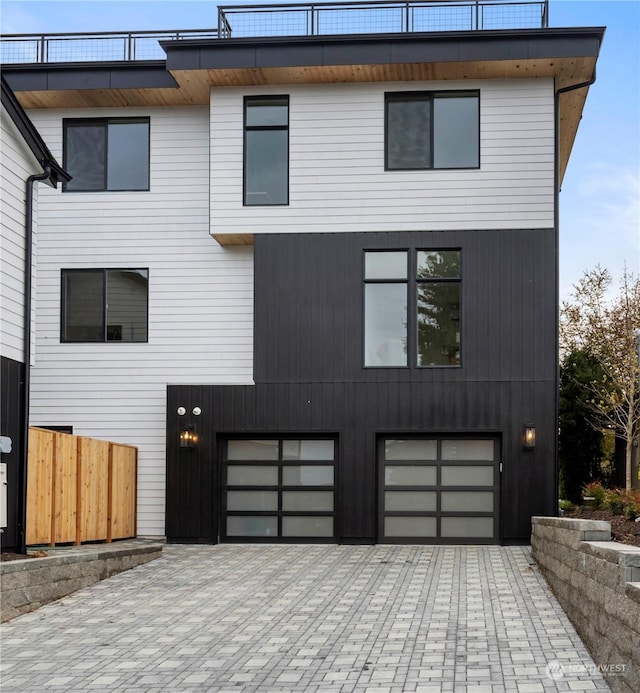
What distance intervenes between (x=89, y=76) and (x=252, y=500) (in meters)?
7.85

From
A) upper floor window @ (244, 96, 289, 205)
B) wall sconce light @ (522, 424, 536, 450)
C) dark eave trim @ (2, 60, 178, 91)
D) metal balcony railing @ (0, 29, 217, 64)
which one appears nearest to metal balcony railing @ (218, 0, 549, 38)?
upper floor window @ (244, 96, 289, 205)

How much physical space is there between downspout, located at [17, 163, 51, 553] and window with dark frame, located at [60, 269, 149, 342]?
15.5ft

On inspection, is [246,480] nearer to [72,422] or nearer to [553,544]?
[72,422]

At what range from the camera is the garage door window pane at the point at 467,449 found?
15633 millimetres

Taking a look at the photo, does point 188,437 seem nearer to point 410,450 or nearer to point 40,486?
point 410,450

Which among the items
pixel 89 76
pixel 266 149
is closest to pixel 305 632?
pixel 266 149

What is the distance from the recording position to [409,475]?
1576 cm

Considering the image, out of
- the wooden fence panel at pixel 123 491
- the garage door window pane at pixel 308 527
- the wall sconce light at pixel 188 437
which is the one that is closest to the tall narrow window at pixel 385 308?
the garage door window pane at pixel 308 527

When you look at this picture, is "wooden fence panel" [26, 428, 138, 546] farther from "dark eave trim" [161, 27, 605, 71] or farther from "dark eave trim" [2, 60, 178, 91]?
"dark eave trim" [161, 27, 605, 71]

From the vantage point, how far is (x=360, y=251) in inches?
631

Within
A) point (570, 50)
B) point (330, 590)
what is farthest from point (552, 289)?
point (330, 590)

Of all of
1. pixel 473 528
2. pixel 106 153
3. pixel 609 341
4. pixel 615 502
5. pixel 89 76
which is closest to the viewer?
pixel 615 502

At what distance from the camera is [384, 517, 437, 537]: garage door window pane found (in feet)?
51.2

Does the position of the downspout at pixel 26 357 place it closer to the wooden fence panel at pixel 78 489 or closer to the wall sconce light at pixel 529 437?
the wooden fence panel at pixel 78 489
